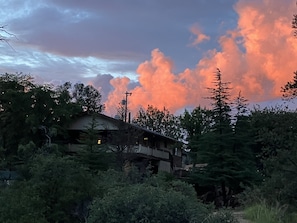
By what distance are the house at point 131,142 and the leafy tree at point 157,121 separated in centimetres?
2005

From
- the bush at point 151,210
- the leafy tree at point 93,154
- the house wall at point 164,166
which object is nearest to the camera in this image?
the bush at point 151,210

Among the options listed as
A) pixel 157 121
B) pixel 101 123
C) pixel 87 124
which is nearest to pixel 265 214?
pixel 101 123

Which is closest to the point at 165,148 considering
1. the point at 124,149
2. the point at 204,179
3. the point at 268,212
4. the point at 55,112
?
the point at 55,112

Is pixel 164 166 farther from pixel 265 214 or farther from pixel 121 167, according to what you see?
pixel 265 214

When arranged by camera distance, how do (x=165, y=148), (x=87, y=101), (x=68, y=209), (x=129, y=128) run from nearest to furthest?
(x=68, y=209) → (x=129, y=128) → (x=165, y=148) → (x=87, y=101)

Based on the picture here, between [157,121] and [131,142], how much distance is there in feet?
156

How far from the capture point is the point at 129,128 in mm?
42094

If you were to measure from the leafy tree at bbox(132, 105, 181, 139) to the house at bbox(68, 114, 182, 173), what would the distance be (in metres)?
20.0

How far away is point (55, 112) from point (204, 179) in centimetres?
1720

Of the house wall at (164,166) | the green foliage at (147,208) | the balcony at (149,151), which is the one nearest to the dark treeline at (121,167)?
the green foliage at (147,208)

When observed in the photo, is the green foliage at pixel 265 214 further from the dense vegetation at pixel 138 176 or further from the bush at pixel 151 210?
the bush at pixel 151 210

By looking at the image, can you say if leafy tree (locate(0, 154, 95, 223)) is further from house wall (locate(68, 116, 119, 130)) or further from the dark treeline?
house wall (locate(68, 116, 119, 130))

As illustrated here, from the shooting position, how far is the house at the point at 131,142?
128ft

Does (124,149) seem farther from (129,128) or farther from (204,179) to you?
(204,179)
